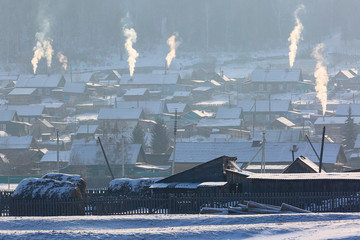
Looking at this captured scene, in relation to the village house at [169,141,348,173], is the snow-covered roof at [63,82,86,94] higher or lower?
higher

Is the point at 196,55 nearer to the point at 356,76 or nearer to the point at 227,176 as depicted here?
the point at 356,76

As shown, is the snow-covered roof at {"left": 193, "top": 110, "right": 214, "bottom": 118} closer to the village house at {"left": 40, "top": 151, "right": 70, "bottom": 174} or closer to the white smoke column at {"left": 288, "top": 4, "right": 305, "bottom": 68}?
the village house at {"left": 40, "top": 151, "right": 70, "bottom": 174}

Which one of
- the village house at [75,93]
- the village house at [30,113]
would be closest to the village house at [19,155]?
the village house at [30,113]

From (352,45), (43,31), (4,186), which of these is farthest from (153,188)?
(43,31)

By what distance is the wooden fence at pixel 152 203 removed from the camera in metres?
27.5

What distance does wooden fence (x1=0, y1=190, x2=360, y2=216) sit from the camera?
27.5 meters

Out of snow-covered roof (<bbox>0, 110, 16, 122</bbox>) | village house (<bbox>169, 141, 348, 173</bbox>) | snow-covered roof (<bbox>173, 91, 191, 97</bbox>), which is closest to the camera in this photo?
village house (<bbox>169, 141, 348, 173</bbox>)

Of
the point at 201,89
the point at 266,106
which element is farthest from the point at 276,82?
the point at 266,106

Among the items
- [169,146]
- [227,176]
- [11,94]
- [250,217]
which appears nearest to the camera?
[250,217]

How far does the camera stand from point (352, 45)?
15350 cm

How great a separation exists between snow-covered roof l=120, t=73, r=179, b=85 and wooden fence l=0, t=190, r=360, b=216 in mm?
95814

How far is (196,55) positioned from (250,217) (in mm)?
138719

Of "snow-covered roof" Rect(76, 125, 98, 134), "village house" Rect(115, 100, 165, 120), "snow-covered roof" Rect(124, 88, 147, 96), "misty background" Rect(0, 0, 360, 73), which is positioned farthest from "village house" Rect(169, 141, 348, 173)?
"misty background" Rect(0, 0, 360, 73)

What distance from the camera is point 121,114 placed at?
319 feet
